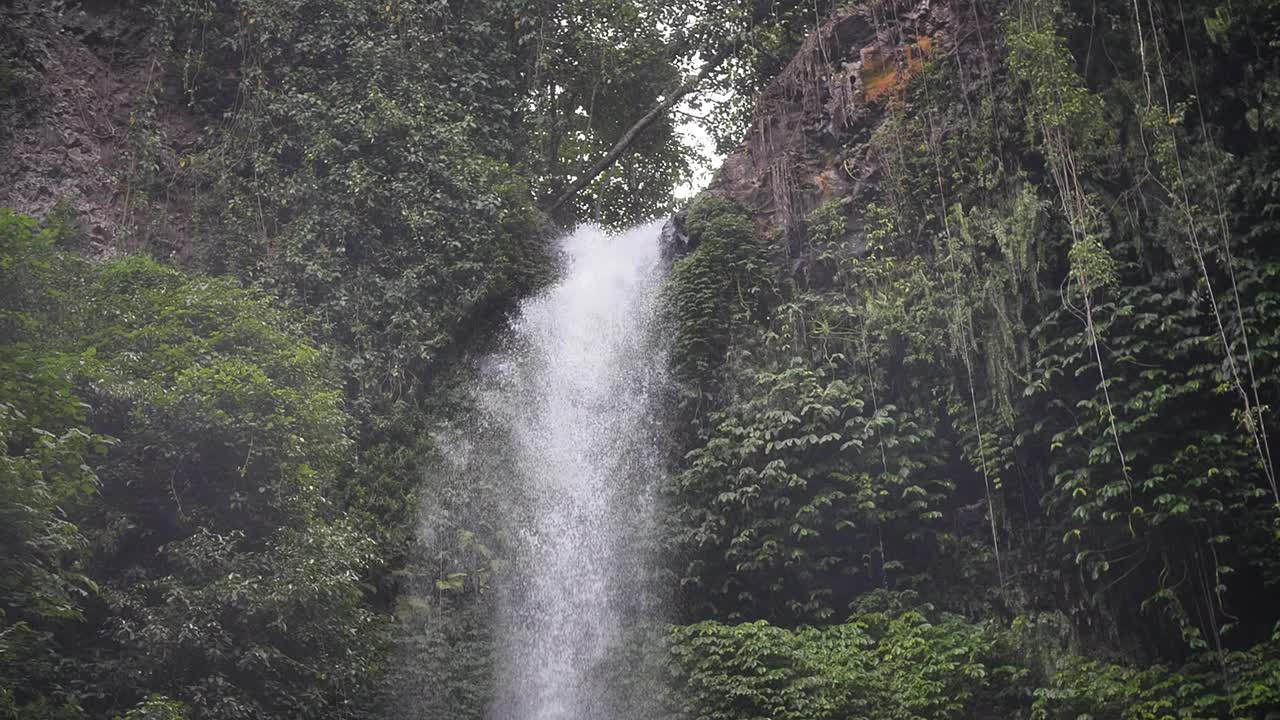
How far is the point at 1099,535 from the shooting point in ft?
36.3

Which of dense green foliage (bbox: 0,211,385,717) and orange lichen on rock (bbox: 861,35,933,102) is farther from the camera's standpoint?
orange lichen on rock (bbox: 861,35,933,102)

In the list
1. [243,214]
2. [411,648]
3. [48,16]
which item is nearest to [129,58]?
[48,16]

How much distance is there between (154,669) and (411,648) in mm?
3310

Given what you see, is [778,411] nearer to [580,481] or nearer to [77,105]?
[580,481]

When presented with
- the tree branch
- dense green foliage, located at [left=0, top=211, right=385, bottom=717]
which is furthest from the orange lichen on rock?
dense green foliage, located at [left=0, top=211, right=385, bottom=717]

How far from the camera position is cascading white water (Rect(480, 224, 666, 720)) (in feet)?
40.7

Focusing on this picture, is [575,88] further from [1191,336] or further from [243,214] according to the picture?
[1191,336]

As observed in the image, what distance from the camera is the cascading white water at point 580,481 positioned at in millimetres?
12406

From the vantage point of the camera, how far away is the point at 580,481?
14.2 m

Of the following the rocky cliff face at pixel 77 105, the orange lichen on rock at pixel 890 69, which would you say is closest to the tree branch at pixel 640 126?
the orange lichen on rock at pixel 890 69

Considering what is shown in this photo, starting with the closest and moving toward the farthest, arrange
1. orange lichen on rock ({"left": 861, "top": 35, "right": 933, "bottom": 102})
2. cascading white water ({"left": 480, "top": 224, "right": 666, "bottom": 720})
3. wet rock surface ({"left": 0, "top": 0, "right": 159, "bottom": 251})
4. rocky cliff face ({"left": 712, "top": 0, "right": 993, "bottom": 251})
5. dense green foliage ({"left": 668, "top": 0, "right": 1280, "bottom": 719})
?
dense green foliage ({"left": 668, "top": 0, "right": 1280, "bottom": 719})
cascading white water ({"left": 480, "top": 224, "right": 666, "bottom": 720})
rocky cliff face ({"left": 712, "top": 0, "right": 993, "bottom": 251})
orange lichen on rock ({"left": 861, "top": 35, "right": 933, "bottom": 102})
wet rock surface ({"left": 0, "top": 0, "right": 159, "bottom": 251})

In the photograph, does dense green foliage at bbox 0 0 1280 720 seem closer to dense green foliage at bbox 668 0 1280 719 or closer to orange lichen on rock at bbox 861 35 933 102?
dense green foliage at bbox 668 0 1280 719

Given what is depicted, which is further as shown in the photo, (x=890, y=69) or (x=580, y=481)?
(x=890, y=69)

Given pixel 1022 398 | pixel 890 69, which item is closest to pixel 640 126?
pixel 890 69
